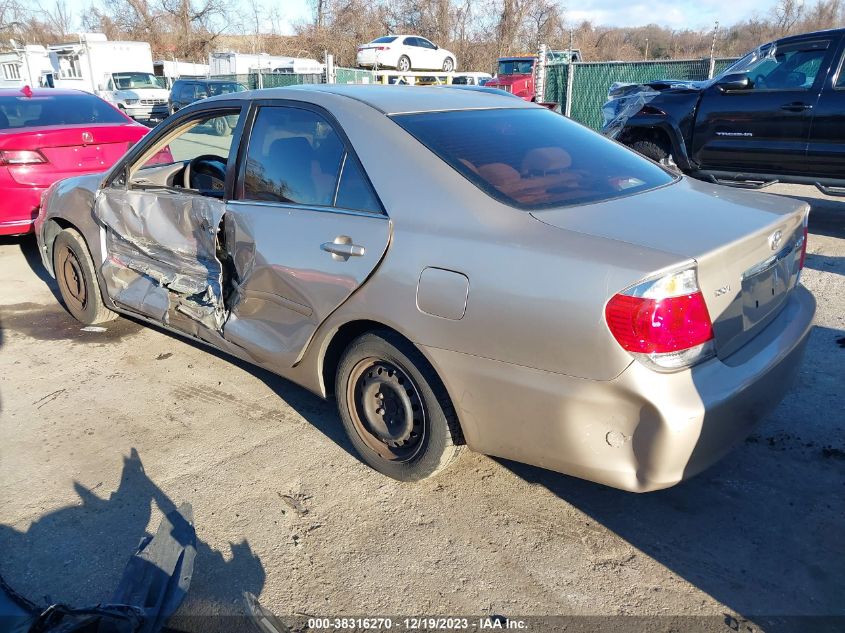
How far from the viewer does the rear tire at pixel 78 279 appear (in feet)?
15.8

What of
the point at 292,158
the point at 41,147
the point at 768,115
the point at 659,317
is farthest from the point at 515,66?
the point at 659,317

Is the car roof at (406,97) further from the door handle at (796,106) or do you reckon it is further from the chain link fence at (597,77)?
the chain link fence at (597,77)

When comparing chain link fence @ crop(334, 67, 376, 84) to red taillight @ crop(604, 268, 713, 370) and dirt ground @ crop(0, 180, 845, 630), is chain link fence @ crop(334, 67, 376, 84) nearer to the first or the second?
dirt ground @ crop(0, 180, 845, 630)

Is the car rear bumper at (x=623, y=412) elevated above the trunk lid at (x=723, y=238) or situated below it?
below

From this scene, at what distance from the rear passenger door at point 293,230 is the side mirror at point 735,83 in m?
5.91

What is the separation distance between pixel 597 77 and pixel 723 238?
45.3 ft

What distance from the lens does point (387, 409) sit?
303cm

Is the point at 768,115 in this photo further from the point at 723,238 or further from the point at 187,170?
the point at 187,170

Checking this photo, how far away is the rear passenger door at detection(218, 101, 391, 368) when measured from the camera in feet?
9.52

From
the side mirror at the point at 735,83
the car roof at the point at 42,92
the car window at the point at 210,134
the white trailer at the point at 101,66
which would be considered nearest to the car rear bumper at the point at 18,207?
the car roof at the point at 42,92

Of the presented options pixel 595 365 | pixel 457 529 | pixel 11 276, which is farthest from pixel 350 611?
pixel 11 276

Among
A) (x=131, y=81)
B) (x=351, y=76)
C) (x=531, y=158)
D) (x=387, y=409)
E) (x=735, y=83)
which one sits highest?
(x=735, y=83)

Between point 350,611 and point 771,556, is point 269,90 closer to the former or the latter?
point 350,611

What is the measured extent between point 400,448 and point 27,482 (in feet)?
5.78
